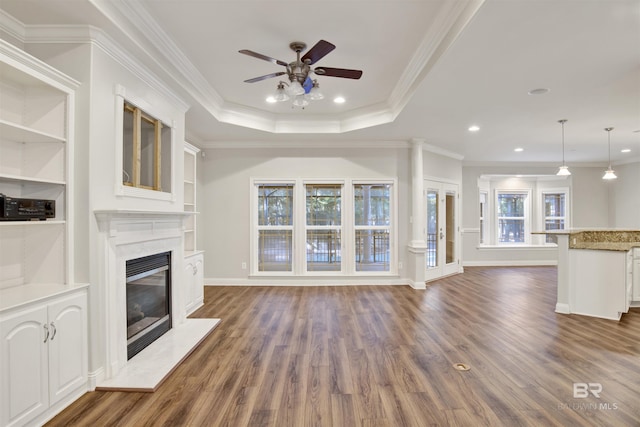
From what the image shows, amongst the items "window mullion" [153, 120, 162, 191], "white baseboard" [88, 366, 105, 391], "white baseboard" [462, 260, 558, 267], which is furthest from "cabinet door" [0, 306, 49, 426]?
"white baseboard" [462, 260, 558, 267]

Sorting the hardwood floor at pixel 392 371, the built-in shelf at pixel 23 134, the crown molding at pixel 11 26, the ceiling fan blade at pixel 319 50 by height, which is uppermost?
the crown molding at pixel 11 26

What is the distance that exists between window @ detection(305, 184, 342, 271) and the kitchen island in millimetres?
3423

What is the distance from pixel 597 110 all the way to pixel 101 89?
19.2 feet

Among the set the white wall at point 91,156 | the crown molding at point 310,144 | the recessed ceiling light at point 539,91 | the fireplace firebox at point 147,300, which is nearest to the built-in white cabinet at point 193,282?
the fireplace firebox at point 147,300

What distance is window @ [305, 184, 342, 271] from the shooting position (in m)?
6.20

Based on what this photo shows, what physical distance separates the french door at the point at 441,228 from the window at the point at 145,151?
4774 mm

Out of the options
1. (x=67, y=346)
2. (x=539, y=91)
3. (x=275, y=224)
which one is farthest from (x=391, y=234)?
(x=67, y=346)

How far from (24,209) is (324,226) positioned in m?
4.58

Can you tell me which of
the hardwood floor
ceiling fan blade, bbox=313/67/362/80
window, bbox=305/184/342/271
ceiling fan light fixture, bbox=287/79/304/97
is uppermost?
ceiling fan blade, bbox=313/67/362/80

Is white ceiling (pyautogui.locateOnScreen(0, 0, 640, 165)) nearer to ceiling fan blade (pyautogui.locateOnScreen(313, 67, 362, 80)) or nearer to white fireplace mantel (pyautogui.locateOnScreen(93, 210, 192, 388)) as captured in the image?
ceiling fan blade (pyautogui.locateOnScreen(313, 67, 362, 80))

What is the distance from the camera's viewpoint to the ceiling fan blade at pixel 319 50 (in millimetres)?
2531

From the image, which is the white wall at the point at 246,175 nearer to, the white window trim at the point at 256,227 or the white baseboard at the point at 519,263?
the white window trim at the point at 256,227

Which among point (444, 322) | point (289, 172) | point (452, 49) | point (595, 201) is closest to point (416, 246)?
point (444, 322)

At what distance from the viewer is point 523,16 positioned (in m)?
2.29
